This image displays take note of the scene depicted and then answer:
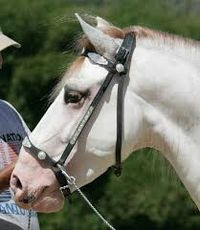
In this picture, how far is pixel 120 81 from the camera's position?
335cm

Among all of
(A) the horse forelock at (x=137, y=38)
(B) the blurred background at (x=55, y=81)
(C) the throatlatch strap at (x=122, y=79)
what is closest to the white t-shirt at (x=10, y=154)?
(A) the horse forelock at (x=137, y=38)

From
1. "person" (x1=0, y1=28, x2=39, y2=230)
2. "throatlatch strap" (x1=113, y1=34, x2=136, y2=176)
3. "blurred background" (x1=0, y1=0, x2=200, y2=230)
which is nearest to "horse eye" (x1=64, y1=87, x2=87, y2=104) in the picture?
"throatlatch strap" (x1=113, y1=34, x2=136, y2=176)

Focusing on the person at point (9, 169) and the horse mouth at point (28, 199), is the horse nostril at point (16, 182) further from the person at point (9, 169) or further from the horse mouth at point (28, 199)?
the person at point (9, 169)

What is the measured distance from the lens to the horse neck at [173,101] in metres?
3.32

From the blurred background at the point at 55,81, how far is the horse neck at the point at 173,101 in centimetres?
375

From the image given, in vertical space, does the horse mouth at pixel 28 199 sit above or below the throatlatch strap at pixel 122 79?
below

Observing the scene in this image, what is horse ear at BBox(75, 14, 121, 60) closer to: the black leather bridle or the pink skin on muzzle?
the black leather bridle

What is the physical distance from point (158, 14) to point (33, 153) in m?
5.29

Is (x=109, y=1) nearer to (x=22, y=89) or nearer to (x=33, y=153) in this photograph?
(x=22, y=89)

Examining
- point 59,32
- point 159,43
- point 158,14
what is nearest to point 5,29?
point 59,32

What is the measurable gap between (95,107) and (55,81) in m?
3.92

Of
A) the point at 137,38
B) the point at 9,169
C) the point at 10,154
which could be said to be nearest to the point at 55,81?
the point at 10,154

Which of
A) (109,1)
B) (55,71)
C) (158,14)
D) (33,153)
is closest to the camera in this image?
(33,153)

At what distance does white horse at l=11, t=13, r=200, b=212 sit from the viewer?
333 cm
